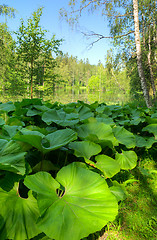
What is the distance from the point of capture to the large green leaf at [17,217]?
49 cm

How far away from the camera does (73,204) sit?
21.3 inches

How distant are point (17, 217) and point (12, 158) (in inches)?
8.2

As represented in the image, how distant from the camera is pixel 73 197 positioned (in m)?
0.57

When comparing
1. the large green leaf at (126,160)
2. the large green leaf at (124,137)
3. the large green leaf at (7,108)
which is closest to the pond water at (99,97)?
the large green leaf at (7,108)

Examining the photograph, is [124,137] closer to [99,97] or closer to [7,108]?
[7,108]

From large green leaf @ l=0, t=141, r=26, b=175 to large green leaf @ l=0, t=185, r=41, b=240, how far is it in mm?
107

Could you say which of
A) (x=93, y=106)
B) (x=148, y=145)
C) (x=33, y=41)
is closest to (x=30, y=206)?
(x=148, y=145)

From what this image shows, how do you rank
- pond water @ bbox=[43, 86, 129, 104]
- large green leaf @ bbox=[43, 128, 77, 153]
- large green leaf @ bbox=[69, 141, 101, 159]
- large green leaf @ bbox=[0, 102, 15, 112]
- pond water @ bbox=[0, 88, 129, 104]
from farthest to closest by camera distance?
1. pond water @ bbox=[43, 86, 129, 104]
2. pond water @ bbox=[0, 88, 129, 104]
3. large green leaf @ bbox=[0, 102, 15, 112]
4. large green leaf @ bbox=[69, 141, 101, 159]
5. large green leaf @ bbox=[43, 128, 77, 153]

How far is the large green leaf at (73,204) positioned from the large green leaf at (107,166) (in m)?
0.23

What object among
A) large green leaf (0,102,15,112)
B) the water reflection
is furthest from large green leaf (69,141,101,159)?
the water reflection

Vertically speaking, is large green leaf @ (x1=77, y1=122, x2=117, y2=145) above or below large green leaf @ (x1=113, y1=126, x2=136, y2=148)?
above

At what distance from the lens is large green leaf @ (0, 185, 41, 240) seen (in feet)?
1.61

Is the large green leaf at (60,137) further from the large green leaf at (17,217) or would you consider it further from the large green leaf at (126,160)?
the large green leaf at (126,160)

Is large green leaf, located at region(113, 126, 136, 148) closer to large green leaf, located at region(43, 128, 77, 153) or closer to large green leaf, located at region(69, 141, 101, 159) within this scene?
large green leaf, located at region(69, 141, 101, 159)
